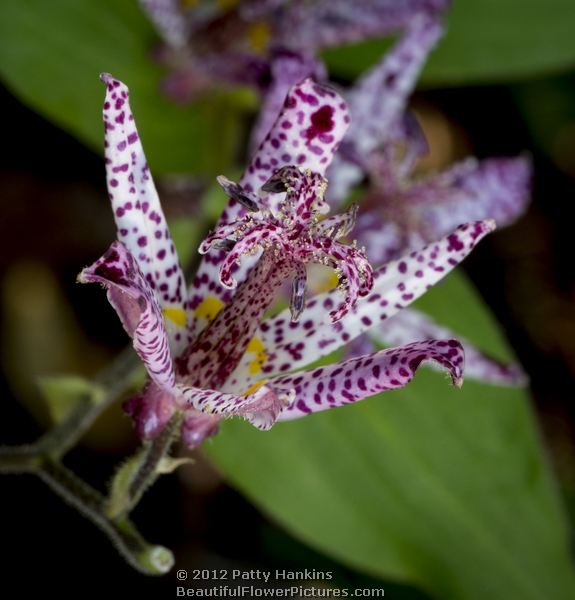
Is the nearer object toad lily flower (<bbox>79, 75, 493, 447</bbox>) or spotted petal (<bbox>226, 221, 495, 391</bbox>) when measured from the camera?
toad lily flower (<bbox>79, 75, 493, 447</bbox>)

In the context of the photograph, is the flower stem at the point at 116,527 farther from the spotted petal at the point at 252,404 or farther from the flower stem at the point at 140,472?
the spotted petal at the point at 252,404

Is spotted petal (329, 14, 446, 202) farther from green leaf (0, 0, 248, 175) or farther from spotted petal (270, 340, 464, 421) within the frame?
spotted petal (270, 340, 464, 421)

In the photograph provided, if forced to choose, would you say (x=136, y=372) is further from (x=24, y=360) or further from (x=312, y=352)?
(x=24, y=360)

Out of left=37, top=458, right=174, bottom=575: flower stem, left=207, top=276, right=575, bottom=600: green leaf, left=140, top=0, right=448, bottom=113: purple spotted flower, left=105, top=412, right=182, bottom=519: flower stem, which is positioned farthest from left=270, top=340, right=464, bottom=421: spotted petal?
left=140, top=0, right=448, bottom=113: purple spotted flower

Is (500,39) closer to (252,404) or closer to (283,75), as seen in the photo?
(283,75)

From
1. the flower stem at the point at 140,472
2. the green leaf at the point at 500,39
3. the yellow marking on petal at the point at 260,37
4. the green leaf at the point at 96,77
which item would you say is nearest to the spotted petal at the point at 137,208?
the flower stem at the point at 140,472

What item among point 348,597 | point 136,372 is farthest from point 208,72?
point 348,597
